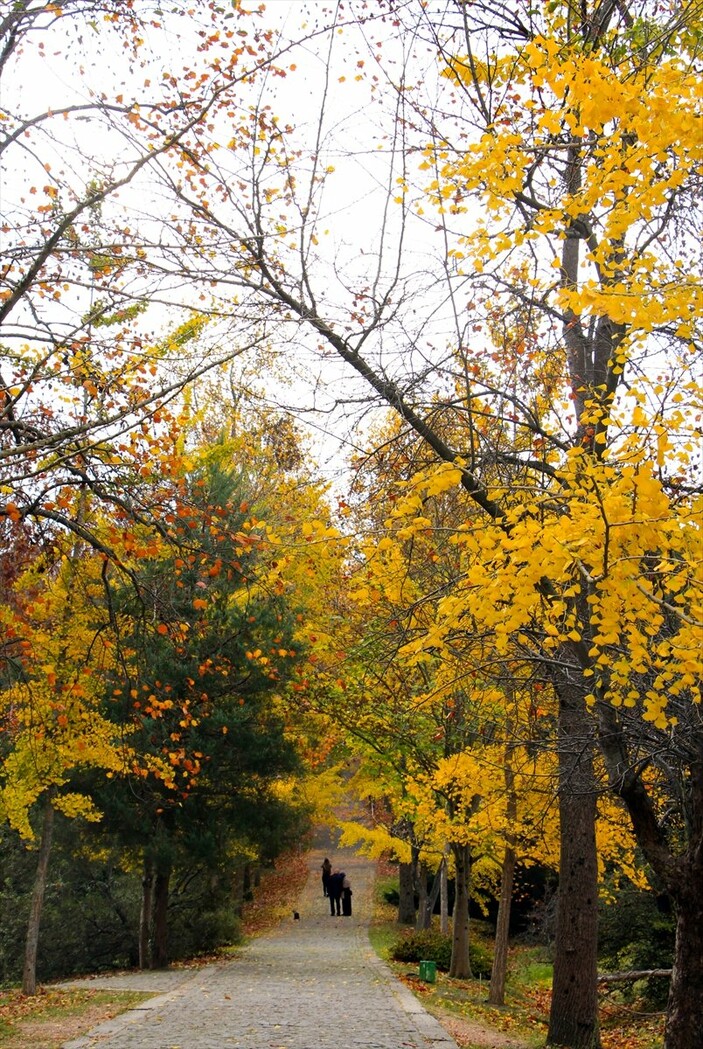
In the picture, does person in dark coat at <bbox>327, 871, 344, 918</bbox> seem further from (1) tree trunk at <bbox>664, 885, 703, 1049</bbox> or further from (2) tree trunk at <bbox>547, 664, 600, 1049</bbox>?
(1) tree trunk at <bbox>664, 885, 703, 1049</bbox>

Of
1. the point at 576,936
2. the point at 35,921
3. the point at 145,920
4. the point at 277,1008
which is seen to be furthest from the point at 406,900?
the point at 576,936

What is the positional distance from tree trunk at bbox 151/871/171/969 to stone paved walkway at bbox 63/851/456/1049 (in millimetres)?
627

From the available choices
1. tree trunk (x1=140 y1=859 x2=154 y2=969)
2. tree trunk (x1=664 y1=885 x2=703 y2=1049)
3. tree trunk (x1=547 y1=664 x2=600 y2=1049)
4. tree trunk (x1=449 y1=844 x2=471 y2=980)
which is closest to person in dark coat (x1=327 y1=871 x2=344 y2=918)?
tree trunk (x1=140 y1=859 x2=154 y2=969)

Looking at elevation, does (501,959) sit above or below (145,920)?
above

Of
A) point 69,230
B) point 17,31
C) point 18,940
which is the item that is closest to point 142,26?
point 17,31

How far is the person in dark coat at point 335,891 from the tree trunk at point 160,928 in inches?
407

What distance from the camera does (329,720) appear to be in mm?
16703

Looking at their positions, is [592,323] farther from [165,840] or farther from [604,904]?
[165,840]

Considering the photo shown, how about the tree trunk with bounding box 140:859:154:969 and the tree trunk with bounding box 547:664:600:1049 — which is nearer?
the tree trunk with bounding box 547:664:600:1049

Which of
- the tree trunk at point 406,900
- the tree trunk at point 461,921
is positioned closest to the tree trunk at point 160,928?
the tree trunk at point 461,921

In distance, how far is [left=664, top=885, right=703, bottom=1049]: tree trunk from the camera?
253 inches

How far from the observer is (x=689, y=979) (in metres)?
6.52

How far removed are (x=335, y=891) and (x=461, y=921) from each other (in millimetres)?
12607

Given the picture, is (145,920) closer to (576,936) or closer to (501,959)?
(501,959)
